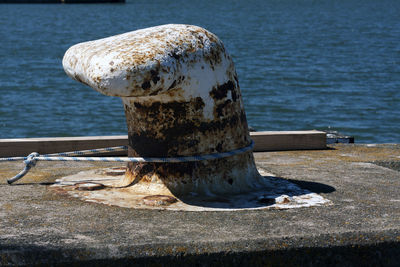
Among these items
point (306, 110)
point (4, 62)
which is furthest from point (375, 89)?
point (4, 62)

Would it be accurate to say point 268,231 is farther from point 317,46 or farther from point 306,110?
point 317,46

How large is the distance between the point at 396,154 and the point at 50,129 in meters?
9.80

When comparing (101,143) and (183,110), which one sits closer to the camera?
(183,110)

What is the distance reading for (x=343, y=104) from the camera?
17.7 m

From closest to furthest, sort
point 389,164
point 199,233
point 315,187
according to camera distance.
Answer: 1. point 199,233
2. point 315,187
3. point 389,164

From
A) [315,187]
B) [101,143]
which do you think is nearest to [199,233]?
[315,187]

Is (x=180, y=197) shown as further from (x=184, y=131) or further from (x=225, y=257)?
(x=225, y=257)

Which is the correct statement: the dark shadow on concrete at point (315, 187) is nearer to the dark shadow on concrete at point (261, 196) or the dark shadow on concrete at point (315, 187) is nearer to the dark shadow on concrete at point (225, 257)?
the dark shadow on concrete at point (261, 196)

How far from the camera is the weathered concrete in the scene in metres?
3.05

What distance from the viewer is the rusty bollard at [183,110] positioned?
3871mm

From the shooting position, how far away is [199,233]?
331cm

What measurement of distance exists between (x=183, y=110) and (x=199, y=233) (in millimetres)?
929

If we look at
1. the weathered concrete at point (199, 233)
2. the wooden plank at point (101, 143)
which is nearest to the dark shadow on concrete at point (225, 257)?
the weathered concrete at point (199, 233)

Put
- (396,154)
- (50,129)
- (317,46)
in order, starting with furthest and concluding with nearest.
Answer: (317,46) < (50,129) < (396,154)
